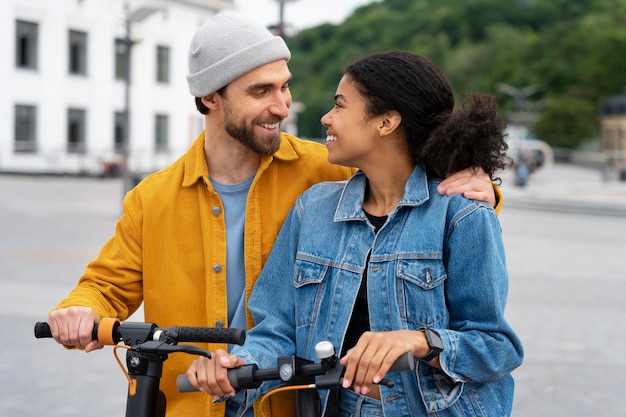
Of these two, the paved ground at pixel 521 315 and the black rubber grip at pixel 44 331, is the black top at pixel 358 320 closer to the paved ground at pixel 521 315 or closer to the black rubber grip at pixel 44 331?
the black rubber grip at pixel 44 331

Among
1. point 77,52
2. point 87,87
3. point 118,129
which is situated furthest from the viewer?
point 118,129

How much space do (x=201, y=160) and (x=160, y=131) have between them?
46.1 m

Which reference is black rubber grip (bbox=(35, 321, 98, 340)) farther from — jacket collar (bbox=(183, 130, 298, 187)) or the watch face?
the watch face

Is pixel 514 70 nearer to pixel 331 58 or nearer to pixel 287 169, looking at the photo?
pixel 331 58

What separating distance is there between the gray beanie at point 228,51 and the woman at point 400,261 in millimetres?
349

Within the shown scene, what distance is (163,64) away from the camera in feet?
159

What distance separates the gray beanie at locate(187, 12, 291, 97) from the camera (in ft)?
9.89

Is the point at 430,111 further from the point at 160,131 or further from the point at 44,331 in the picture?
the point at 160,131

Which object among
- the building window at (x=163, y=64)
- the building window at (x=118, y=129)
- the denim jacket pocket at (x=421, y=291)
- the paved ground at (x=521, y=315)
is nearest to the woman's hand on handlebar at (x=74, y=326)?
the denim jacket pocket at (x=421, y=291)

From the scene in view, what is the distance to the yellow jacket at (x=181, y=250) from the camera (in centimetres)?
299

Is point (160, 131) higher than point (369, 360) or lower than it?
higher

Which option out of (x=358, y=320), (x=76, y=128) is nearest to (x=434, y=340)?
(x=358, y=320)

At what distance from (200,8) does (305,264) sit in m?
49.3

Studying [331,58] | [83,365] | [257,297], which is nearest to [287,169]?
[257,297]
